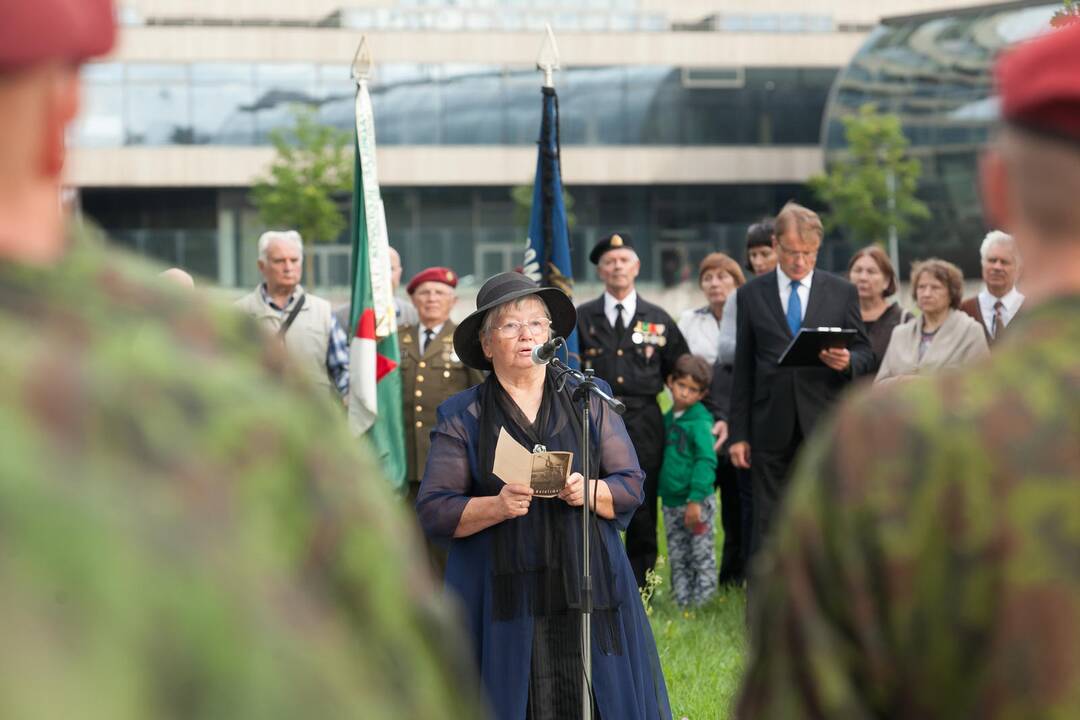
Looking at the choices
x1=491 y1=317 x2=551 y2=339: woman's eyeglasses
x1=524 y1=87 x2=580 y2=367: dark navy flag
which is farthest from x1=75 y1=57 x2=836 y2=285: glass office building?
x1=491 y1=317 x2=551 y2=339: woman's eyeglasses

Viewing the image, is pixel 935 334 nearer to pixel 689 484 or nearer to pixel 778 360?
pixel 778 360

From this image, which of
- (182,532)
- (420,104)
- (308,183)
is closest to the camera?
(182,532)

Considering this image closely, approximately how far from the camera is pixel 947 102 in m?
49.8

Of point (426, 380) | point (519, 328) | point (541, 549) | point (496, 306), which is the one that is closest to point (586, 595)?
point (541, 549)

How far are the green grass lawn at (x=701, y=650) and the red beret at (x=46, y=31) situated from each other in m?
6.05

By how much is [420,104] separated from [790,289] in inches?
1801

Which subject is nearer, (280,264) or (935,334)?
(935,334)

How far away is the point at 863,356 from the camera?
9102mm

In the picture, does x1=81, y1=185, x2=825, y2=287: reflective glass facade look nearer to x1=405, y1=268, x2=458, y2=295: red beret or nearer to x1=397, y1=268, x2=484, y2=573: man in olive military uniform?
x1=405, y1=268, x2=458, y2=295: red beret

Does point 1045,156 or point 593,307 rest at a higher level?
point 1045,156

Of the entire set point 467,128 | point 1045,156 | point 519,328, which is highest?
point 467,128

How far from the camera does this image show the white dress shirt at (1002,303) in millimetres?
9477

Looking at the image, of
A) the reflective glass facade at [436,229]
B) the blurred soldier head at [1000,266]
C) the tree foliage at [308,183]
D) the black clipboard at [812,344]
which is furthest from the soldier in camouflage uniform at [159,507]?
the reflective glass facade at [436,229]

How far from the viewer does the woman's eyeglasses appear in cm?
623
